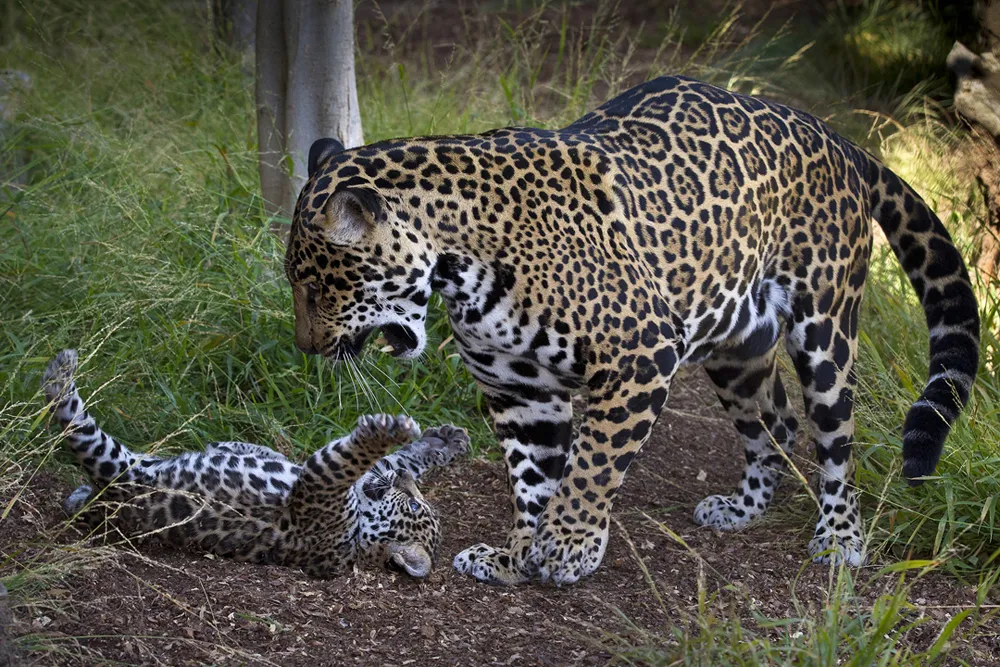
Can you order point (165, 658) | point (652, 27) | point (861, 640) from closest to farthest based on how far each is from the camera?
1. point (861, 640)
2. point (165, 658)
3. point (652, 27)

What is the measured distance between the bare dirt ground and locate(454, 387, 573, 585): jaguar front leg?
0.36 feet

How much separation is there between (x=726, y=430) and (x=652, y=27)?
Answer: 794cm

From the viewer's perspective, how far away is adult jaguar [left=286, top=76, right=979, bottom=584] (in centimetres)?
467

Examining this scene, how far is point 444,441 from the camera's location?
252 inches

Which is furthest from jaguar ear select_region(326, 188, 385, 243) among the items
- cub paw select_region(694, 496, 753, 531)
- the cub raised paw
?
cub paw select_region(694, 496, 753, 531)

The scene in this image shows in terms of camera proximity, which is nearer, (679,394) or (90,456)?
(90,456)

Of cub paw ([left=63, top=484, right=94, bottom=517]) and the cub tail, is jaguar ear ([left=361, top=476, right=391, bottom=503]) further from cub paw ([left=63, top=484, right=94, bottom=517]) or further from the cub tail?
cub paw ([left=63, top=484, right=94, bottom=517])

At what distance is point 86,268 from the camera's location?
664 centimetres

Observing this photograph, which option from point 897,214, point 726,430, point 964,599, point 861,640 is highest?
point 897,214

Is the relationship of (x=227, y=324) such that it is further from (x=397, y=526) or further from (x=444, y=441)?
(x=397, y=526)

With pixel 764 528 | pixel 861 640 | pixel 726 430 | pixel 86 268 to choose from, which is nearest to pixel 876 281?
pixel 726 430

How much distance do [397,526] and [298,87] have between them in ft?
9.81

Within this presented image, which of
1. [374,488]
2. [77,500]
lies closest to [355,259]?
[374,488]

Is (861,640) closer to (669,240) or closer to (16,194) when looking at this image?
(669,240)
